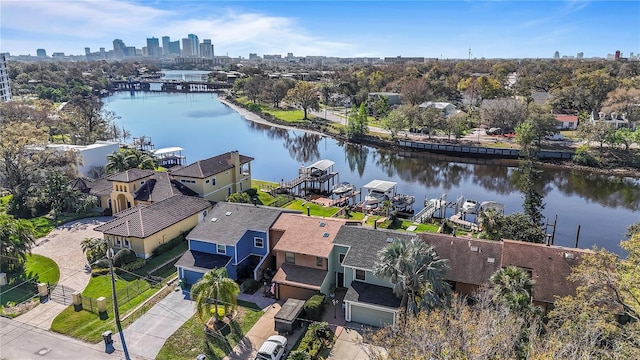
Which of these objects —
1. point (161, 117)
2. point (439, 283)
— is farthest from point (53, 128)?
point (439, 283)

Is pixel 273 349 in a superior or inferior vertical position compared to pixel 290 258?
inferior

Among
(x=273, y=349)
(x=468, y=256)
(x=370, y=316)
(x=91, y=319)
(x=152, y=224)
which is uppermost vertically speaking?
(x=468, y=256)

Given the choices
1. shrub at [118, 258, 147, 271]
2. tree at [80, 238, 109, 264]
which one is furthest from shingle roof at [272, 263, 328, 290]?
tree at [80, 238, 109, 264]

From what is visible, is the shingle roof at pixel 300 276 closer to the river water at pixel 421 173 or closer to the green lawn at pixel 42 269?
the green lawn at pixel 42 269

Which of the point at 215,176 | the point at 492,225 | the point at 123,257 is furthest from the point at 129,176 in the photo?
the point at 492,225

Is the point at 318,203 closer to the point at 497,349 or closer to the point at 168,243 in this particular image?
the point at 168,243

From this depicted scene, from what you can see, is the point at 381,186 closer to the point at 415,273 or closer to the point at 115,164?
the point at 415,273

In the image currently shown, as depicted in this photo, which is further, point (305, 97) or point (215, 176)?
point (305, 97)

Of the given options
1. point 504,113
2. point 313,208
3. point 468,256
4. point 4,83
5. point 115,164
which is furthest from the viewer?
point 4,83

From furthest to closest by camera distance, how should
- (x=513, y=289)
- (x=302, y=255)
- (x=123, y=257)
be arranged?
(x=123, y=257), (x=302, y=255), (x=513, y=289)
